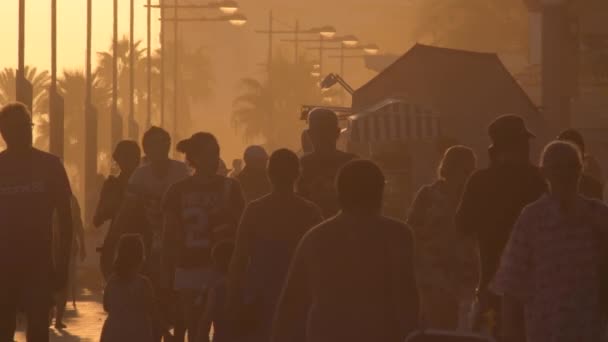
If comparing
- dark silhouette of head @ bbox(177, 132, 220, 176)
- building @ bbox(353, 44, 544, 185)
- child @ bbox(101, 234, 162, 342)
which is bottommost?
child @ bbox(101, 234, 162, 342)

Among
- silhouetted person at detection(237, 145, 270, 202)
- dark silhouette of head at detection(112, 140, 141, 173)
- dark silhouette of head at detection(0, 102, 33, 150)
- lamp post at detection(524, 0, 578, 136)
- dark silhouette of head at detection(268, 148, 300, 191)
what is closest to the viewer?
dark silhouette of head at detection(268, 148, 300, 191)

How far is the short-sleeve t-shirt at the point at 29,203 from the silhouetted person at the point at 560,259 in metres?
2.80

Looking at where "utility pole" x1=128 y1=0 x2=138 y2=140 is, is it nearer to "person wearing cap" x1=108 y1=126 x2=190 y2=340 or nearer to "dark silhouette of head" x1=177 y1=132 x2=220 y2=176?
"person wearing cap" x1=108 y1=126 x2=190 y2=340

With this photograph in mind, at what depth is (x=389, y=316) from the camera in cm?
842

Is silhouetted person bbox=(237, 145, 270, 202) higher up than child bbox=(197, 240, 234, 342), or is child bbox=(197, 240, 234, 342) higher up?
silhouetted person bbox=(237, 145, 270, 202)

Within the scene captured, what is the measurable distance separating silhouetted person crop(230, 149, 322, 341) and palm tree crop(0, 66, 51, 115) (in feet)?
293

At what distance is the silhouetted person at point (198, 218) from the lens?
13.0 meters

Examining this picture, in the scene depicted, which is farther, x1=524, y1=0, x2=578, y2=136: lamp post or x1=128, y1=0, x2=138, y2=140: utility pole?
x1=128, y1=0, x2=138, y2=140: utility pole

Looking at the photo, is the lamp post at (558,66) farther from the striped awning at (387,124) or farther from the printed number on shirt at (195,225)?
the printed number on shirt at (195,225)

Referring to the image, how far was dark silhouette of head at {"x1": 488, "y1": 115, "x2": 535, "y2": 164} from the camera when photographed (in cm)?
1118

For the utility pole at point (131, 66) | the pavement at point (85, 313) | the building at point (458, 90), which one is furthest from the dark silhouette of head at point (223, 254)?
the utility pole at point (131, 66)

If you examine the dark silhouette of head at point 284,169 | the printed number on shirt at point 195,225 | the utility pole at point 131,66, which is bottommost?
the printed number on shirt at point 195,225

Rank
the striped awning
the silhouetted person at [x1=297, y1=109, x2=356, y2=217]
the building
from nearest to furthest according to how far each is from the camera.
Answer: the silhouetted person at [x1=297, y1=109, x2=356, y2=217]
the striped awning
the building

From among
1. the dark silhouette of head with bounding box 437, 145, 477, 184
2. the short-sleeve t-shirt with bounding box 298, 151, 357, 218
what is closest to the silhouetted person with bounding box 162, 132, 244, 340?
the short-sleeve t-shirt with bounding box 298, 151, 357, 218
